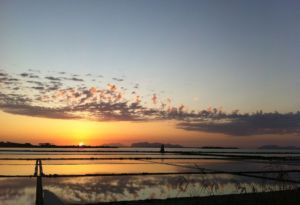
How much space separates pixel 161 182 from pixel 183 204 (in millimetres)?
9712

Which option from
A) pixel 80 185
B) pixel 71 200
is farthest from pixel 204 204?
pixel 80 185

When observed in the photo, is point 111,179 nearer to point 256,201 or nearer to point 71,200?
point 71,200

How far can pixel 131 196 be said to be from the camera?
14.0 meters

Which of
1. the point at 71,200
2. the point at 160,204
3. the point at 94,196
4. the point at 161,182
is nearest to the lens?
the point at 160,204

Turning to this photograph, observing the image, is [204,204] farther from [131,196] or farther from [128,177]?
[128,177]

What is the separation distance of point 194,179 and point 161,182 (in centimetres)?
194

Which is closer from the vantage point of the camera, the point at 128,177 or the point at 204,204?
the point at 204,204

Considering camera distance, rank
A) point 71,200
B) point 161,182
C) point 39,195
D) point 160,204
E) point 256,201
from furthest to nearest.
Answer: point 161,182 → point 71,200 → point 39,195 → point 256,201 → point 160,204

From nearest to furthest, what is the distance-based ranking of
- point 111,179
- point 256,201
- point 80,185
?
point 256,201 < point 80,185 < point 111,179

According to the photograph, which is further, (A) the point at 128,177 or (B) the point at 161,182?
(A) the point at 128,177

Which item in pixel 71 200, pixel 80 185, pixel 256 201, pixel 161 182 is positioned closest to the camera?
pixel 256 201

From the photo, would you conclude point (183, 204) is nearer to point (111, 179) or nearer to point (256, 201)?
point (256, 201)

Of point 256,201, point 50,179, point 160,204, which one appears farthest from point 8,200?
point 256,201

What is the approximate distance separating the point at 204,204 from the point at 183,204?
44 centimetres
